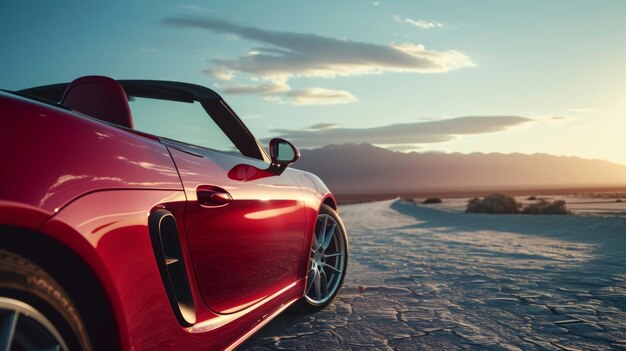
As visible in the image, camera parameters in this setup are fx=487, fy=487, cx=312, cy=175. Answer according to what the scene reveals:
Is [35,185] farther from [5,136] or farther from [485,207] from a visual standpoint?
[485,207]

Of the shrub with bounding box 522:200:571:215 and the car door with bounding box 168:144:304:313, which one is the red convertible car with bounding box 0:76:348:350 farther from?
the shrub with bounding box 522:200:571:215

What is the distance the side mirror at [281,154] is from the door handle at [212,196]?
0.87 m

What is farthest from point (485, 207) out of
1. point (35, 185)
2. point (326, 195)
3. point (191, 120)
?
point (35, 185)

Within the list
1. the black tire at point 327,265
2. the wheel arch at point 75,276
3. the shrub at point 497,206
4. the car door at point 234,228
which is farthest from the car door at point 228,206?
the shrub at point 497,206

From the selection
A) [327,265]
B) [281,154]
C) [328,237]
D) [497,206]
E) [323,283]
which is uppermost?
[281,154]

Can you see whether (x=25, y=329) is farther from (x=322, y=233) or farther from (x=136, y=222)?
(x=322, y=233)

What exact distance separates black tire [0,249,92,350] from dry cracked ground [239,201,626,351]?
168 centimetres

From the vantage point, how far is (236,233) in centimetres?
217

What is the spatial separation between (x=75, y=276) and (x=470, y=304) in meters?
3.17

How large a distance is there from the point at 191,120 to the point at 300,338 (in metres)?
1.44

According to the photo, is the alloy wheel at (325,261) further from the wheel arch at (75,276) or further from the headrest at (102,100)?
the wheel arch at (75,276)

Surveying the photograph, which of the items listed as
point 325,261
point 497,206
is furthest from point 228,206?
point 497,206

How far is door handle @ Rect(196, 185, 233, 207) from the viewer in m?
1.90

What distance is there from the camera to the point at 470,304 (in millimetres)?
3758
